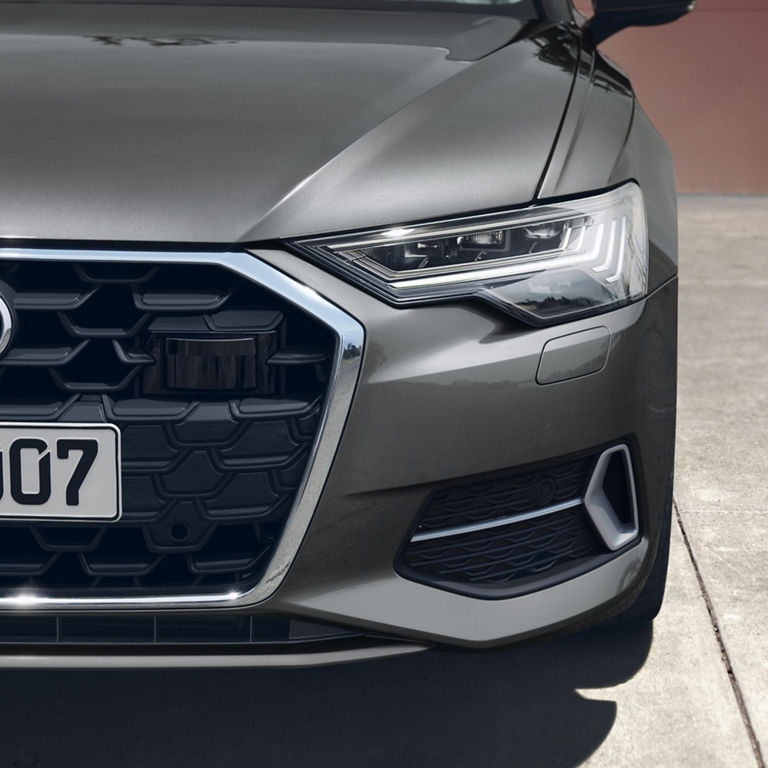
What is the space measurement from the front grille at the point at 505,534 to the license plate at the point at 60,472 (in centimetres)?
42

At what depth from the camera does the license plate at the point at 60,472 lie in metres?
1.61

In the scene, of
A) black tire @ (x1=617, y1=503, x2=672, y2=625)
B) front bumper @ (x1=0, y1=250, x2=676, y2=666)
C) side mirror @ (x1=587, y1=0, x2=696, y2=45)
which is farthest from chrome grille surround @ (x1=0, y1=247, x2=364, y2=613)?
side mirror @ (x1=587, y1=0, x2=696, y2=45)

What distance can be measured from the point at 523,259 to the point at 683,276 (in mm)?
4759

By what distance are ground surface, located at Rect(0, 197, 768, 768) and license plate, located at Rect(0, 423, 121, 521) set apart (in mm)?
614

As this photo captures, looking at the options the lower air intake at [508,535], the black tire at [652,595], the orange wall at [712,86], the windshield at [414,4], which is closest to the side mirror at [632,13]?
the windshield at [414,4]

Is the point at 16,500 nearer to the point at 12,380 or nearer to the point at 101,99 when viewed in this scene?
the point at 12,380

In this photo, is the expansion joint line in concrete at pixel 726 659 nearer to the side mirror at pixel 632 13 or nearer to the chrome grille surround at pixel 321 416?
the chrome grille surround at pixel 321 416

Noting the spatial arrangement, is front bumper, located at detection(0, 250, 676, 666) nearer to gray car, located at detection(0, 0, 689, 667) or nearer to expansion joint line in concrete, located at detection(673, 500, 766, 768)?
gray car, located at detection(0, 0, 689, 667)

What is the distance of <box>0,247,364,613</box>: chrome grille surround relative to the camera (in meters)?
1.61

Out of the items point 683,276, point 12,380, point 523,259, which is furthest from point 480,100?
point 683,276

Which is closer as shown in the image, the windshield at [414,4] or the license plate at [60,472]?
the license plate at [60,472]

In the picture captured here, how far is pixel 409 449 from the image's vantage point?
1669 millimetres

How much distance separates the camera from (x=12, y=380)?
1648 millimetres

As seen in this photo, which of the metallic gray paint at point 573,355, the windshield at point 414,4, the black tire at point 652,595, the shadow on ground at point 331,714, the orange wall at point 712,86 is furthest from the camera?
the orange wall at point 712,86
